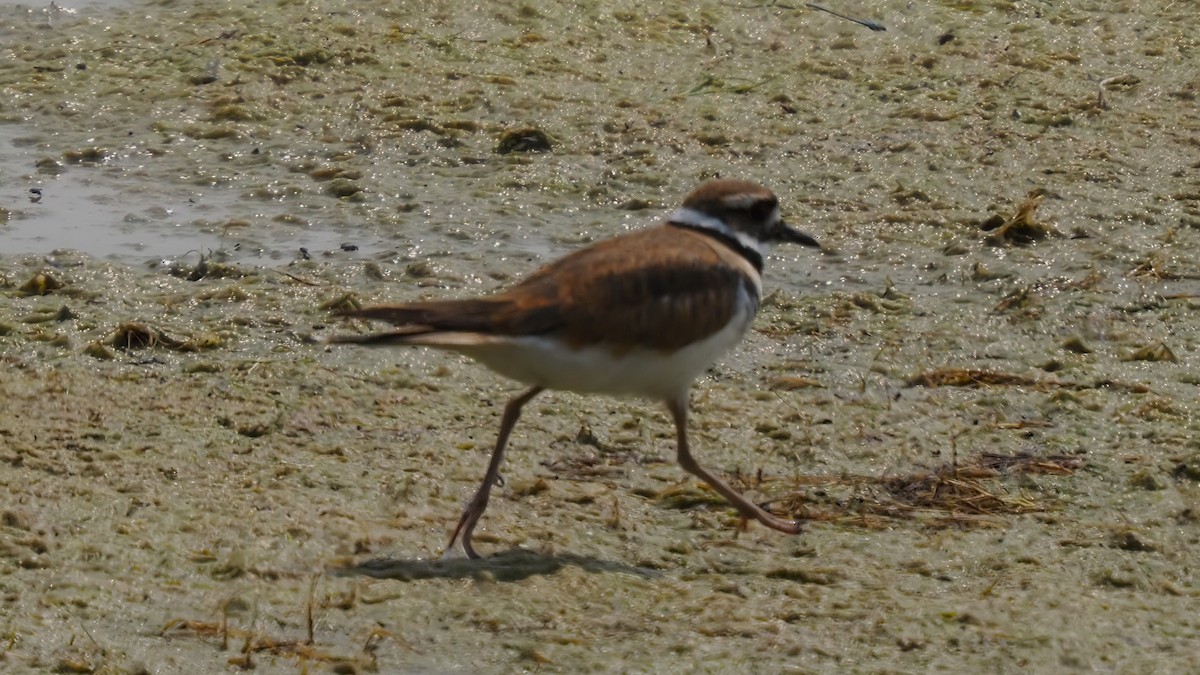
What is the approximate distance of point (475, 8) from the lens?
1138 centimetres

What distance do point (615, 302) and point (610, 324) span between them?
0.27 ft

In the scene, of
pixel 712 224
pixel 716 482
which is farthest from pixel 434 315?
pixel 712 224

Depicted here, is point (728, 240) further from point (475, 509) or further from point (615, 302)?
point (475, 509)

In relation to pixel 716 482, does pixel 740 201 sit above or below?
above

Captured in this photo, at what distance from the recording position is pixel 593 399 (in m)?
7.42

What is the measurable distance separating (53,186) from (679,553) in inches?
189

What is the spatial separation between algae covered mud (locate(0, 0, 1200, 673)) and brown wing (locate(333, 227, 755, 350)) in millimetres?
778

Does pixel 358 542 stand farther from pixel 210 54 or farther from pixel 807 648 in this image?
pixel 210 54

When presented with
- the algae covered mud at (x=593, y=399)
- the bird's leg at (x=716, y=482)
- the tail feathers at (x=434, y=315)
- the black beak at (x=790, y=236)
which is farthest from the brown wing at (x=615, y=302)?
the algae covered mud at (x=593, y=399)

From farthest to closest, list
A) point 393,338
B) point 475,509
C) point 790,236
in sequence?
point 790,236
point 475,509
point 393,338

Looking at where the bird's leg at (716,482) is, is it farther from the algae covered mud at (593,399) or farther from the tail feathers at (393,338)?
the tail feathers at (393,338)

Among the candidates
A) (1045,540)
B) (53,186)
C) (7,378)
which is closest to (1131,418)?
(1045,540)

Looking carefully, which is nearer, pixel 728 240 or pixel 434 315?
pixel 434 315

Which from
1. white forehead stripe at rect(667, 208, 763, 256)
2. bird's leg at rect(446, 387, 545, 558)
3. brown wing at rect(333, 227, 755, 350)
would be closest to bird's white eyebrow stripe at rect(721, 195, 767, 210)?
white forehead stripe at rect(667, 208, 763, 256)
